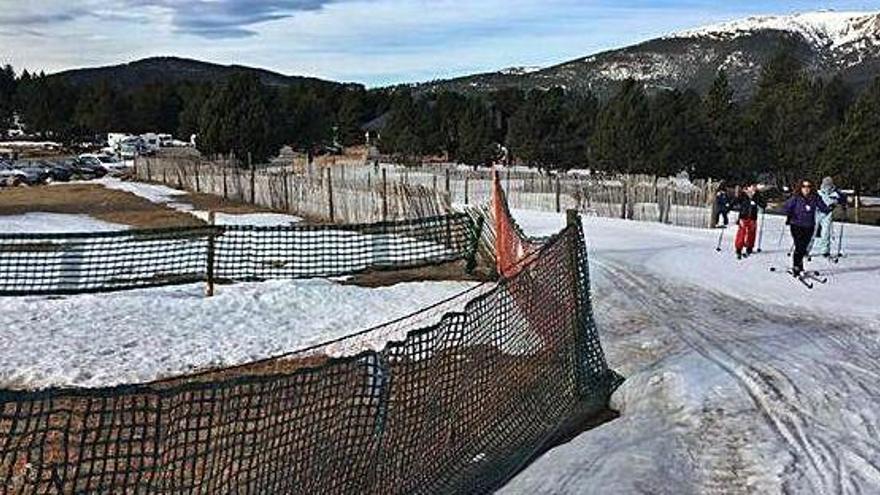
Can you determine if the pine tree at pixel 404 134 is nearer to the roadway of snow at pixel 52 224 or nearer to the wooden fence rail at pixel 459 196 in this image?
the wooden fence rail at pixel 459 196

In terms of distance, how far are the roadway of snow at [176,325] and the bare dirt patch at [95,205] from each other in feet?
54.3

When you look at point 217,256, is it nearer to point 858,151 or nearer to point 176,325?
point 176,325

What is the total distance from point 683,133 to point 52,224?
1425 inches

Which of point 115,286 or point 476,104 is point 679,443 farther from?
point 476,104

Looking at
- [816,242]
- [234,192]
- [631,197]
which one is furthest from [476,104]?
[816,242]

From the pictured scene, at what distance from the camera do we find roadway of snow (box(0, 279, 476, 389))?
1177cm

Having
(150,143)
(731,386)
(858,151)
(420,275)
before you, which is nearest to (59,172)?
(150,143)

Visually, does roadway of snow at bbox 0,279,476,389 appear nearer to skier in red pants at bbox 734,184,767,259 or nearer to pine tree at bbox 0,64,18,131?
skier in red pants at bbox 734,184,767,259

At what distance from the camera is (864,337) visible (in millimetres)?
11844

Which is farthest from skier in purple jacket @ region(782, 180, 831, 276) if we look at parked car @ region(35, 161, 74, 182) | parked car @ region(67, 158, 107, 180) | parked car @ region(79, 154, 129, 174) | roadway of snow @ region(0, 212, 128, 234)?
parked car @ region(79, 154, 129, 174)

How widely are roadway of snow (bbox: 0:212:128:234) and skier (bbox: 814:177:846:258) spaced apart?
20.0 meters

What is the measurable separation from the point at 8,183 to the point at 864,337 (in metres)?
57.4

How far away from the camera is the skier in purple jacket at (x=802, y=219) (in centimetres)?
1596

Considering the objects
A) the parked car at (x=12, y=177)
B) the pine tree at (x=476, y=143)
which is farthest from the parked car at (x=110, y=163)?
the pine tree at (x=476, y=143)
